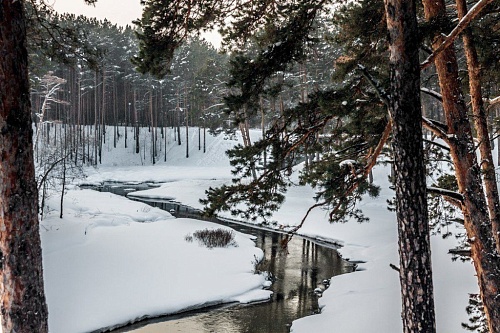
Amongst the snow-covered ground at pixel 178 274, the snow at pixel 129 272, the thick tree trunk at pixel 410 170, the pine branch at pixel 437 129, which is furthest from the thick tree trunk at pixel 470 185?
the snow at pixel 129 272

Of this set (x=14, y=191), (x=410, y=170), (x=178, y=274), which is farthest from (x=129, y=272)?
(x=410, y=170)

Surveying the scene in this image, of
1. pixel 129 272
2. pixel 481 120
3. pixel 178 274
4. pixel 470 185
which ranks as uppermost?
pixel 481 120

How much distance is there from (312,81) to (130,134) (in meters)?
30.7

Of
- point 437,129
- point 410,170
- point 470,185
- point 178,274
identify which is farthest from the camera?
point 178,274

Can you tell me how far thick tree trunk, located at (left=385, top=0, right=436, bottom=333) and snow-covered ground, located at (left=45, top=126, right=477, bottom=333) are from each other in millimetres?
2260

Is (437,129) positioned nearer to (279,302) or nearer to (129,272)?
(279,302)

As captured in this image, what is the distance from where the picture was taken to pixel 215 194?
6082 millimetres

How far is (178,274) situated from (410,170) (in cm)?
998

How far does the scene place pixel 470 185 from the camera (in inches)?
198

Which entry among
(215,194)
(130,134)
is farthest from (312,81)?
(130,134)

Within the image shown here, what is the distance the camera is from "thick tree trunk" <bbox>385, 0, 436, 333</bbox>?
3.51 m

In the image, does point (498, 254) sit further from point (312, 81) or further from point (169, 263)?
point (312, 81)

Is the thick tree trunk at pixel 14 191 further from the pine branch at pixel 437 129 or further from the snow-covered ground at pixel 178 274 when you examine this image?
the pine branch at pixel 437 129

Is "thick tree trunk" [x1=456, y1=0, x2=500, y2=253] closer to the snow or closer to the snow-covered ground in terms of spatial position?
the snow-covered ground
